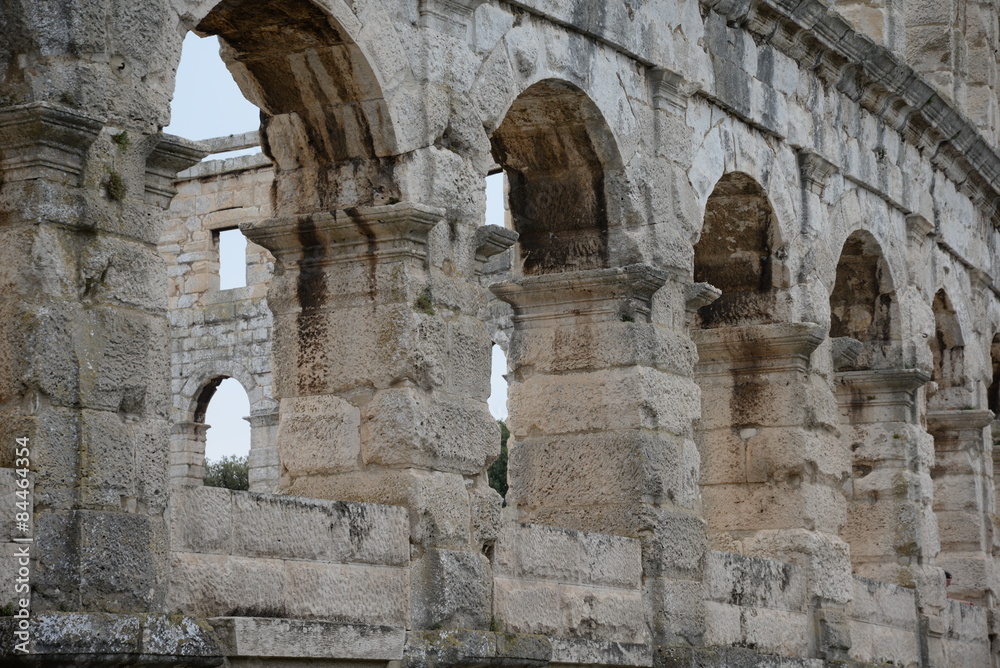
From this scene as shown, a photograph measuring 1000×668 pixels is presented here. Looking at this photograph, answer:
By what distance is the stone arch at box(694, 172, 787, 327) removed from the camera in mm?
11555

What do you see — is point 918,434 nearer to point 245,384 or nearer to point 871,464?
point 871,464

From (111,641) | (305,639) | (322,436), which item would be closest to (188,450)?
(322,436)

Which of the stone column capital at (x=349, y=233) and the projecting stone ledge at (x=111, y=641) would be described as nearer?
the projecting stone ledge at (x=111, y=641)

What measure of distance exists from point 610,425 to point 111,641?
158 inches

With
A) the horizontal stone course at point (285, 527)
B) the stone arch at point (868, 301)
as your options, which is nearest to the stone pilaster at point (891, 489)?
the stone arch at point (868, 301)

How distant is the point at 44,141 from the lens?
6277 mm

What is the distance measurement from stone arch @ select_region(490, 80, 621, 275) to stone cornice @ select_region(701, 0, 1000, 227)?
1532 millimetres

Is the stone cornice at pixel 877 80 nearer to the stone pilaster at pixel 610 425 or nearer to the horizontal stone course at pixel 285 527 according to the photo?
the stone pilaster at pixel 610 425

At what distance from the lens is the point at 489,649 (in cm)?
799

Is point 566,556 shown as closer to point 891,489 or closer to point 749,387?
point 749,387

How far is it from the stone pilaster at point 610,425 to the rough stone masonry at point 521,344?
0.02m

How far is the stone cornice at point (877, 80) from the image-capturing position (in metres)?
11.4

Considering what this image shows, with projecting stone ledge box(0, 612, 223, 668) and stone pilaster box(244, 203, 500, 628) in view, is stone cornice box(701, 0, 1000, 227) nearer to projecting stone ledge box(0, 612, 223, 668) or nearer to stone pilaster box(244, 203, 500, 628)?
stone pilaster box(244, 203, 500, 628)

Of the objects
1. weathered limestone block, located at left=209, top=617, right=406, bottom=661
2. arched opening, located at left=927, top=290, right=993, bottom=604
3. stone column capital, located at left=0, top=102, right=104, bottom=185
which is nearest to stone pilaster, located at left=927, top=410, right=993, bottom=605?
arched opening, located at left=927, top=290, right=993, bottom=604
